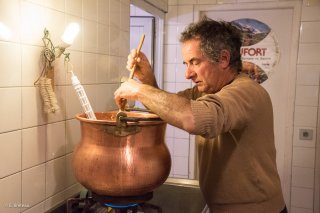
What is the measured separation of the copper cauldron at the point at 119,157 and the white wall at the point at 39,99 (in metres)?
0.25

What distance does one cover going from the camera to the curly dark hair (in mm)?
1162

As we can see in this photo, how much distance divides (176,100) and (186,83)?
2030 mm

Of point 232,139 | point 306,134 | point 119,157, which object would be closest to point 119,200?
point 119,157

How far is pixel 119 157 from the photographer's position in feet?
3.11

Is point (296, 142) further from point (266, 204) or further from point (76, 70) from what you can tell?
point (76, 70)

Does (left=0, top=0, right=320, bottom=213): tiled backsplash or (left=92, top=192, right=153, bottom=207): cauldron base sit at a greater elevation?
(left=0, top=0, right=320, bottom=213): tiled backsplash

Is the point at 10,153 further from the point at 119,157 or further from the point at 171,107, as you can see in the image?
the point at 171,107

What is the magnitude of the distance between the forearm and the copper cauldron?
6cm

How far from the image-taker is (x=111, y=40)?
1.76 meters

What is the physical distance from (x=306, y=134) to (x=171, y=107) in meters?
2.08

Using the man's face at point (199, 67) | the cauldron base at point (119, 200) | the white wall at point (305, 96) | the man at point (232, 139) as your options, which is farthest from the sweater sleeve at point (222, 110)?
the white wall at point (305, 96)

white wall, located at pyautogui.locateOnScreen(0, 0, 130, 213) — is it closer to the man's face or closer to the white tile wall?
the white tile wall

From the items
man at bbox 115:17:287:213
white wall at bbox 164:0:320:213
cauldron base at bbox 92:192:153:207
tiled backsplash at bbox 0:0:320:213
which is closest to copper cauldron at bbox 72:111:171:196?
cauldron base at bbox 92:192:153:207

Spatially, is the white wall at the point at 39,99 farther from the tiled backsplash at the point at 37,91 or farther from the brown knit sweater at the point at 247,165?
the brown knit sweater at the point at 247,165
